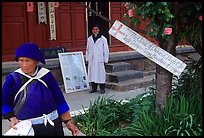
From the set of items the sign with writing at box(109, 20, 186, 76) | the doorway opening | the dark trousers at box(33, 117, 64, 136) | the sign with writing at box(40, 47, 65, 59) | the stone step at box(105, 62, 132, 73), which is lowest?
the stone step at box(105, 62, 132, 73)

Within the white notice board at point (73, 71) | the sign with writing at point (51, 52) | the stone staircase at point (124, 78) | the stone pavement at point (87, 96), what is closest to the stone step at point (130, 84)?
the stone staircase at point (124, 78)

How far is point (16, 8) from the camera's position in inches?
340

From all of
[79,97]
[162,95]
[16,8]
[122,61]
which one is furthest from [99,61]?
[162,95]

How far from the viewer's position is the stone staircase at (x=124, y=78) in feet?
28.5

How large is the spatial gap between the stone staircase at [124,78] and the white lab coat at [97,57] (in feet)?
1.97

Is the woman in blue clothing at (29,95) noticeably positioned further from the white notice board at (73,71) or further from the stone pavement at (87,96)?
the white notice board at (73,71)

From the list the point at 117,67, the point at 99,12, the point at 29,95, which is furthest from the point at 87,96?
the point at 29,95

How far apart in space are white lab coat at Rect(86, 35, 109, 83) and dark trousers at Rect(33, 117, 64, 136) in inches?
196

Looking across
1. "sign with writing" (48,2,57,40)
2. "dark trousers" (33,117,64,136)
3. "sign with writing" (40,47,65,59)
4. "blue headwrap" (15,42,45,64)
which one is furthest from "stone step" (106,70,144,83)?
"blue headwrap" (15,42,45,64)

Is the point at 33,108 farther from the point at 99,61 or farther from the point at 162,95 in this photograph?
the point at 99,61

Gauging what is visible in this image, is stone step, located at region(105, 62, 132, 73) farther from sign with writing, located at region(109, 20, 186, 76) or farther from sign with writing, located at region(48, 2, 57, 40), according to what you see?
sign with writing, located at region(109, 20, 186, 76)

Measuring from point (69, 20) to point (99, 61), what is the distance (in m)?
2.02

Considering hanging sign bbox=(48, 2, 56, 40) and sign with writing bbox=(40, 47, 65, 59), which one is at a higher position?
hanging sign bbox=(48, 2, 56, 40)

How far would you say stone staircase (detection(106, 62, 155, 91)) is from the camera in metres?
8.68
